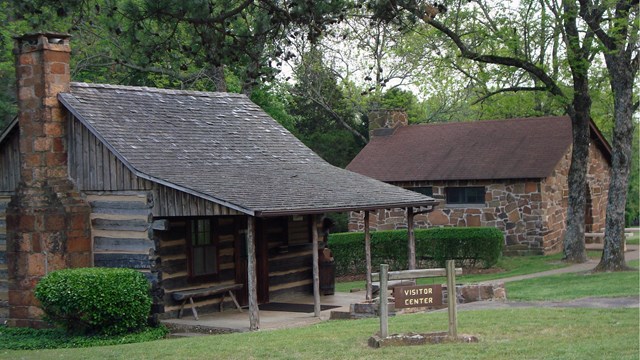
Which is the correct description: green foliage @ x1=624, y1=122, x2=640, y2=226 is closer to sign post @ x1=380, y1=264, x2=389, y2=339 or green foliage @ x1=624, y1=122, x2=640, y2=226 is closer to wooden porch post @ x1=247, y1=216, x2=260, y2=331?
wooden porch post @ x1=247, y1=216, x2=260, y2=331

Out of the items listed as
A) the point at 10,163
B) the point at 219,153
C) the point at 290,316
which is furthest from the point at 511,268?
the point at 10,163

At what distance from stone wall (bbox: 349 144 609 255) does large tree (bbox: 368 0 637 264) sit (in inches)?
118

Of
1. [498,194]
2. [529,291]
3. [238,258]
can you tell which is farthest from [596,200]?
[238,258]

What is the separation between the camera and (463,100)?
48094 mm

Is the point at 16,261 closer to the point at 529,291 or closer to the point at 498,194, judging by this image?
the point at 529,291

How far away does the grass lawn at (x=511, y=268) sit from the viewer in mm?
25930

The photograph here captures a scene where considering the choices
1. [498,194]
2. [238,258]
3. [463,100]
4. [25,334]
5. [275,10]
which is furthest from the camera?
[463,100]

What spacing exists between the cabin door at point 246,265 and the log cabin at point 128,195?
0.03m

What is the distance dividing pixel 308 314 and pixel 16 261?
6.34 metres

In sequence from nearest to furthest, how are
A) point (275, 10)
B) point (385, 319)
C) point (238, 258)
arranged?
point (385, 319)
point (275, 10)
point (238, 258)

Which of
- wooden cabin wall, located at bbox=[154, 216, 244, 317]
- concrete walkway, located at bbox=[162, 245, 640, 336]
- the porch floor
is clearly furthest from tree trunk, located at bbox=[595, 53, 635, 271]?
wooden cabin wall, located at bbox=[154, 216, 244, 317]

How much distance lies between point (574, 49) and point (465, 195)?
9500 millimetres

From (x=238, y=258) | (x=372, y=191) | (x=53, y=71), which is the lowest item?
(x=238, y=258)

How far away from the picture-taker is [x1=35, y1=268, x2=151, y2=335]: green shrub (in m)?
17.3
